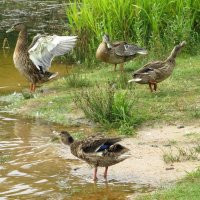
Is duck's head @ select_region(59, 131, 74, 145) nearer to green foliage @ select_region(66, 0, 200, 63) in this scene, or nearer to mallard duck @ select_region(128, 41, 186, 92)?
mallard duck @ select_region(128, 41, 186, 92)

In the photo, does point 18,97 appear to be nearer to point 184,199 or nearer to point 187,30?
point 187,30

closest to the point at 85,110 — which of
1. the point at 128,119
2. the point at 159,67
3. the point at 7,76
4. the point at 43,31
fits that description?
the point at 128,119

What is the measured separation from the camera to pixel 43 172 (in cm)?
860

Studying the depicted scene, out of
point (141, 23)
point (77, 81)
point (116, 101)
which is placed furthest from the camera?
point (141, 23)

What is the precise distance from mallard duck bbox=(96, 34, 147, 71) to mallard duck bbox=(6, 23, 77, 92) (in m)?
0.59

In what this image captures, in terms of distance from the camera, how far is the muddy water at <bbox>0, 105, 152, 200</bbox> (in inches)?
307

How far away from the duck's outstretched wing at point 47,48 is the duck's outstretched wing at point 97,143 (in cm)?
531

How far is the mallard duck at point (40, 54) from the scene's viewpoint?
13211mm

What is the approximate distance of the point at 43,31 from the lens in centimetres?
1861

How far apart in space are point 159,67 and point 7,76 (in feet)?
14.6

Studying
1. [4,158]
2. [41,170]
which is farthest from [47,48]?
[41,170]

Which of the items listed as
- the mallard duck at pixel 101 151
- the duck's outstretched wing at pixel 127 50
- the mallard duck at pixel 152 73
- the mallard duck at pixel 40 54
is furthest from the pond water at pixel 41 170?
the duck's outstretched wing at pixel 127 50

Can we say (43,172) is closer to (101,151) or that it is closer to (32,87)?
Result: (101,151)

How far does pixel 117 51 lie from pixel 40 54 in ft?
4.79
